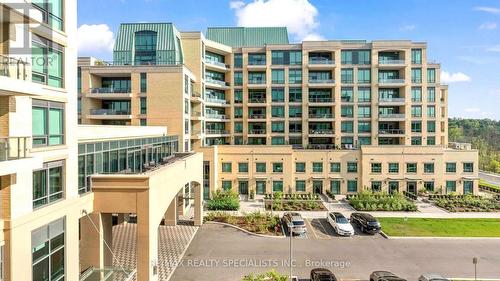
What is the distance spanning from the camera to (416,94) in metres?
52.4

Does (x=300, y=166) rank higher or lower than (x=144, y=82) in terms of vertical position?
lower

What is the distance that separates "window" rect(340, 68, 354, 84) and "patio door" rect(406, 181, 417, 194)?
16.5m

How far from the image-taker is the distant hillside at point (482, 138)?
77944 millimetres

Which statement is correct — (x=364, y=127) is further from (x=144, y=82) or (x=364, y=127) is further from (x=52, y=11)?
(x=52, y=11)

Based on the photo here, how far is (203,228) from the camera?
105ft

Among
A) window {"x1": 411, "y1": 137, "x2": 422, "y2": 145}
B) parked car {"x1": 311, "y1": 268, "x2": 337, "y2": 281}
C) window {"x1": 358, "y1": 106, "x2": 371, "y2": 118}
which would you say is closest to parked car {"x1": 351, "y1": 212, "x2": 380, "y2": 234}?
parked car {"x1": 311, "y1": 268, "x2": 337, "y2": 281}

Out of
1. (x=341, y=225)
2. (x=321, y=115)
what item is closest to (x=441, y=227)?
(x=341, y=225)

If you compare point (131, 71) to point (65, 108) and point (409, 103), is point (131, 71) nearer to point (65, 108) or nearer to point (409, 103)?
point (65, 108)

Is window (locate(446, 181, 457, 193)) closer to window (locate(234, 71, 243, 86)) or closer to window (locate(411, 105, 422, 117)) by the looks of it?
window (locate(411, 105, 422, 117))

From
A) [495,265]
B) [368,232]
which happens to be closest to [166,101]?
[368,232]

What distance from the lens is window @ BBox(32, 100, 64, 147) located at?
40.9ft

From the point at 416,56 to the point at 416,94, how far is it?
18.3 feet

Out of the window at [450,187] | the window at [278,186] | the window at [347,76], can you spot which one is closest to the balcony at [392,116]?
the window at [347,76]

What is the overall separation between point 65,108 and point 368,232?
25.8 m
